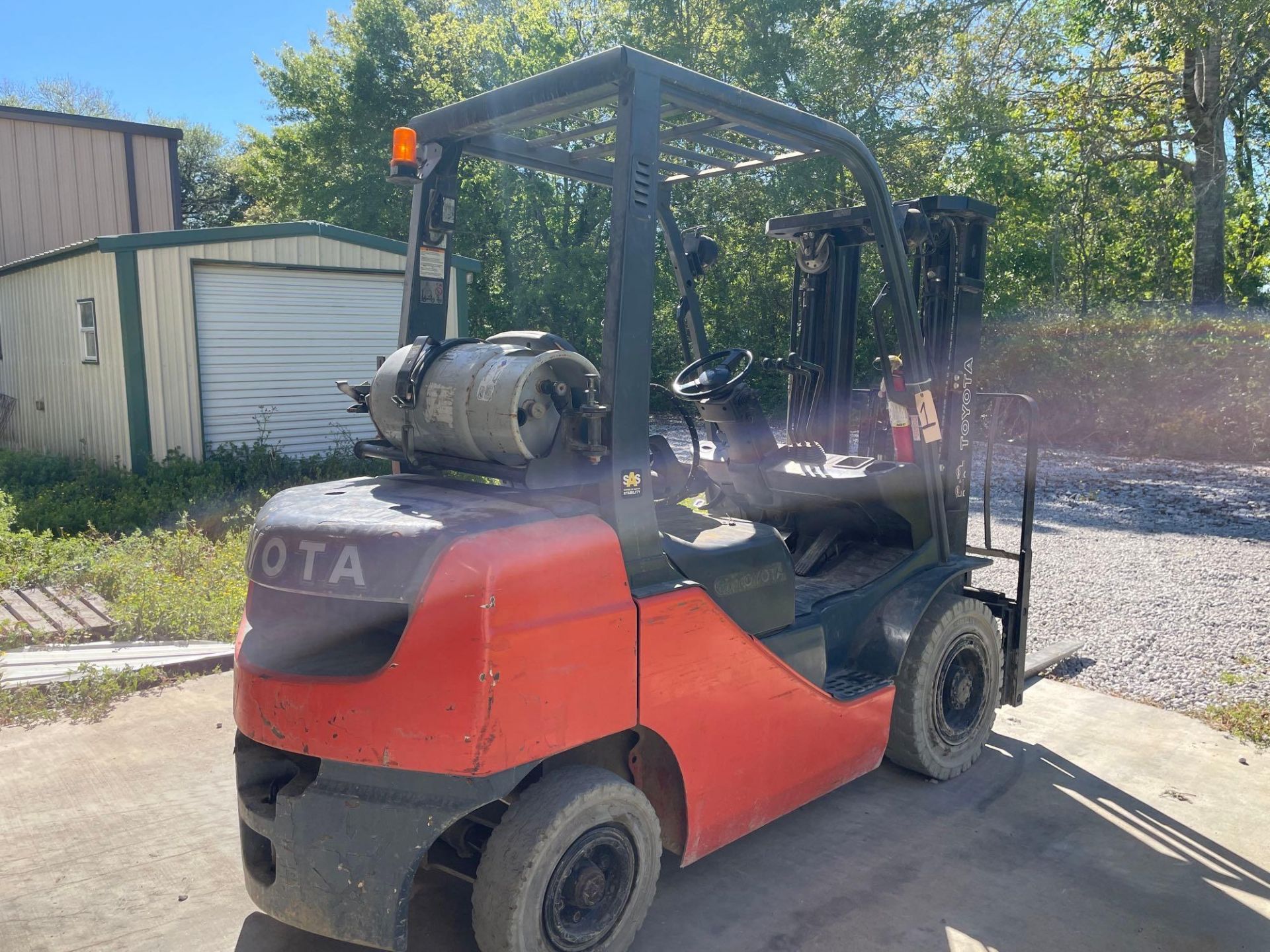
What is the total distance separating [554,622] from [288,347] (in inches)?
452

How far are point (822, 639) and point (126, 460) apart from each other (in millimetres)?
10686

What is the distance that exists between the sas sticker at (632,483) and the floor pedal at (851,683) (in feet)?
4.88

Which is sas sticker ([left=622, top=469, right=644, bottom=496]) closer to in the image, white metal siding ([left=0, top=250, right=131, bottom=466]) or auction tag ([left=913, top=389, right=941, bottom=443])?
auction tag ([left=913, top=389, right=941, bottom=443])

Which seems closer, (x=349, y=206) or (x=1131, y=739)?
(x=1131, y=739)

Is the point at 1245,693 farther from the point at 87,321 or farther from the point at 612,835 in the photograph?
the point at 87,321

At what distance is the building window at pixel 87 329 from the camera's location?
505 inches

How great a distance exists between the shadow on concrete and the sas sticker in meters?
1.63

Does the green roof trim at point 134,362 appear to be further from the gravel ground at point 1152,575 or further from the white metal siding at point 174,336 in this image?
the gravel ground at point 1152,575

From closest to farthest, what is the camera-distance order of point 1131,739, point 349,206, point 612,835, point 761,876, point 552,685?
point 552,685
point 612,835
point 761,876
point 1131,739
point 349,206

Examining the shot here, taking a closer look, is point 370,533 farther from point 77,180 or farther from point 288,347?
point 77,180

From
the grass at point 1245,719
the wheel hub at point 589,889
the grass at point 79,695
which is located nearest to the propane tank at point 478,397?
the wheel hub at point 589,889

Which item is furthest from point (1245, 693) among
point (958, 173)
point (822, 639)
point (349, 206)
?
point (349, 206)

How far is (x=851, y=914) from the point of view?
379cm

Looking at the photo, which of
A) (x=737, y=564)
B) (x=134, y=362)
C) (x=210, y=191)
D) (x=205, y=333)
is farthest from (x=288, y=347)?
(x=210, y=191)
